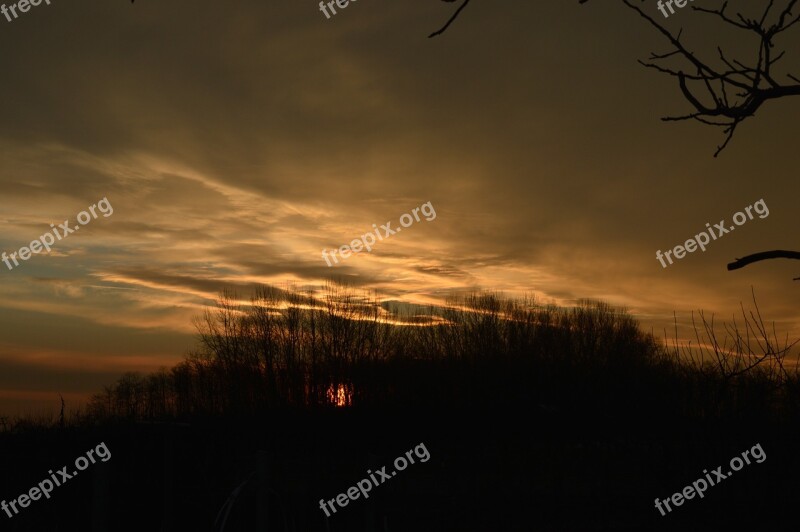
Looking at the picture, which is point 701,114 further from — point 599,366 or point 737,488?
point 599,366

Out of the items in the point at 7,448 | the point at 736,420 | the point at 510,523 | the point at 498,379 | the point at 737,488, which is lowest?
the point at 510,523

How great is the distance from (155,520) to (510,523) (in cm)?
657

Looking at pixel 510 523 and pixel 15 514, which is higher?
pixel 15 514

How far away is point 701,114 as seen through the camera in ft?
7.84

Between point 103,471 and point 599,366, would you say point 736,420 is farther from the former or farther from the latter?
point 599,366

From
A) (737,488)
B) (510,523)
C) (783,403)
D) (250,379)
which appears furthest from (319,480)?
(250,379)

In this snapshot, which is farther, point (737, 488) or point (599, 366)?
point (599, 366)

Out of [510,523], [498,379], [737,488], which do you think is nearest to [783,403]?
[737,488]

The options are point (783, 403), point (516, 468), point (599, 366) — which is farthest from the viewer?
point (599, 366)

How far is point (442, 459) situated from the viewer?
17.3 metres

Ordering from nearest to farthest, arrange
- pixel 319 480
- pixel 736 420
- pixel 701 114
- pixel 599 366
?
pixel 701 114
pixel 736 420
pixel 319 480
pixel 599 366

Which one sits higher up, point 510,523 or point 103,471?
point 103,471

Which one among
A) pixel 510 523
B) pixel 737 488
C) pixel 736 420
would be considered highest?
pixel 736 420

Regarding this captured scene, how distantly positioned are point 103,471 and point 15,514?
4478 mm
